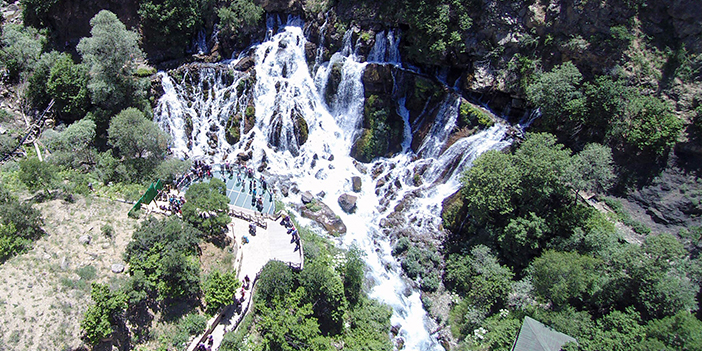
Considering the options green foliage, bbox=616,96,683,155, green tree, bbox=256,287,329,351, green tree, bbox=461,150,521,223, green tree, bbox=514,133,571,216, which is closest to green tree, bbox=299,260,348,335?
green tree, bbox=256,287,329,351

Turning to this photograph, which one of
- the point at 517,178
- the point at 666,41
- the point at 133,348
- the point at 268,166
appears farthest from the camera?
the point at 268,166

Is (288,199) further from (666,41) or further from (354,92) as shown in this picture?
(666,41)

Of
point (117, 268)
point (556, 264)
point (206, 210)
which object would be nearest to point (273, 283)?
point (206, 210)

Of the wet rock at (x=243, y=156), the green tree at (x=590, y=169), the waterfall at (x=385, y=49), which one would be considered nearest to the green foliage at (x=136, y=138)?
the wet rock at (x=243, y=156)

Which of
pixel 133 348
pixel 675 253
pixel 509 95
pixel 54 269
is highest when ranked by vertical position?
pixel 509 95

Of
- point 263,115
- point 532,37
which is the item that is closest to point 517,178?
point 532,37

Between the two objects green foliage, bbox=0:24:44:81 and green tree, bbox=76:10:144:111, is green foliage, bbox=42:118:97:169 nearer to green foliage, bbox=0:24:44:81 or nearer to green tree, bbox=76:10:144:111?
green tree, bbox=76:10:144:111

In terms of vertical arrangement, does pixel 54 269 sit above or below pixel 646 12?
below

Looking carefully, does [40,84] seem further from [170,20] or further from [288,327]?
[288,327]
